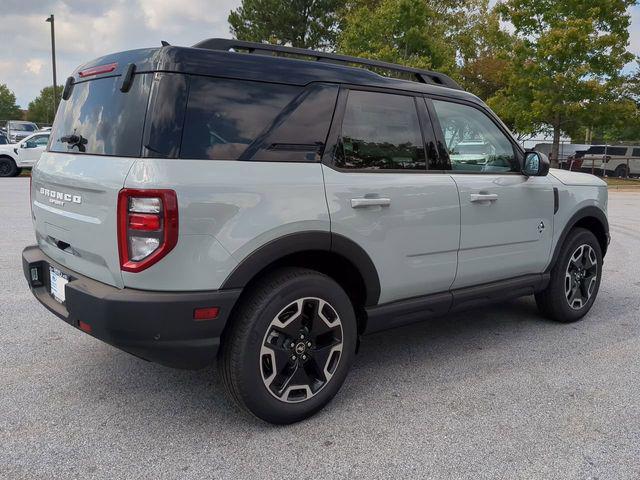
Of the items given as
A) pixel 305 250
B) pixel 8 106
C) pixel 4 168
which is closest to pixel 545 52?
pixel 4 168

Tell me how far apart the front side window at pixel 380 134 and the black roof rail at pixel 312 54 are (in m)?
0.29

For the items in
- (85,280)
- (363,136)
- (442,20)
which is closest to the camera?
(85,280)

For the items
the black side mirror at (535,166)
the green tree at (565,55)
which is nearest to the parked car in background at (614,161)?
the green tree at (565,55)

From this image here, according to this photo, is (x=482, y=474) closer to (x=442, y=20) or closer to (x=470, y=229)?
(x=470, y=229)

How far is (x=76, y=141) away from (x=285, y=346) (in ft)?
5.20

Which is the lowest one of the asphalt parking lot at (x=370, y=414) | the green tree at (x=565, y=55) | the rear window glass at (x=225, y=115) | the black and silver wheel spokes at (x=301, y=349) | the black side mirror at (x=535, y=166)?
the asphalt parking lot at (x=370, y=414)

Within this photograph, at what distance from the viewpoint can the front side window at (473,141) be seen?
12.3ft

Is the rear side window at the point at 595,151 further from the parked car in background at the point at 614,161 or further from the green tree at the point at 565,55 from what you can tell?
the green tree at the point at 565,55

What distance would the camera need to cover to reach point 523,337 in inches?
174

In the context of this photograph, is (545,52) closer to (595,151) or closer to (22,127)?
(595,151)

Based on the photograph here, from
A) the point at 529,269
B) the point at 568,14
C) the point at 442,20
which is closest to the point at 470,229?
the point at 529,269

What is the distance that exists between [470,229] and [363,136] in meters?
1.00

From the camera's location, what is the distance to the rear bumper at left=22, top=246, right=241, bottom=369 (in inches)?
99.9

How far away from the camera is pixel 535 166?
13.4ft
